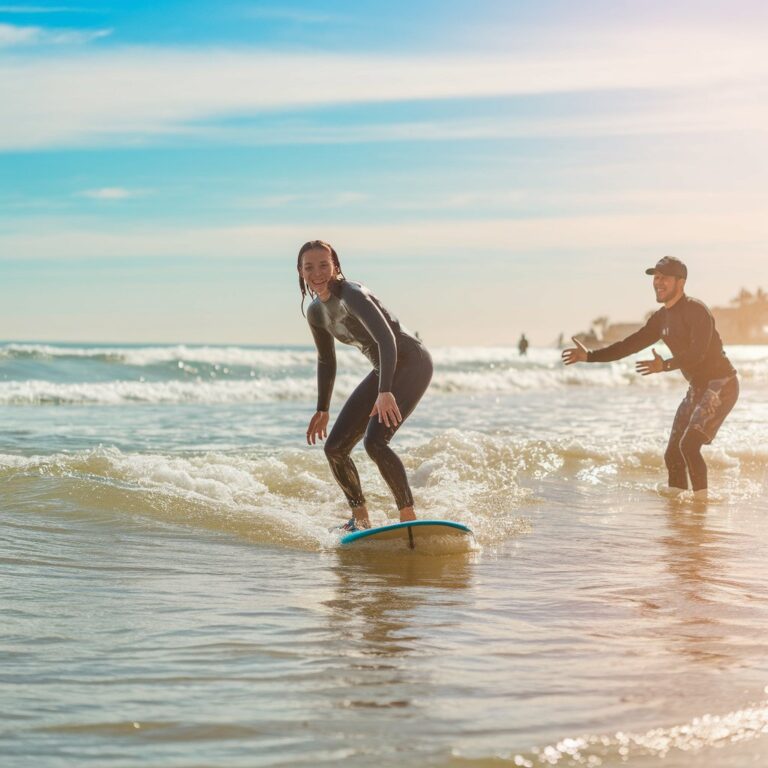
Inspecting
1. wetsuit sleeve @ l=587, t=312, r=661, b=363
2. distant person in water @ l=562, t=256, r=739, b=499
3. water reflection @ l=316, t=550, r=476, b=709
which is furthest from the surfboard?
distant person in water @ l=562, t=256, r=739, b=499

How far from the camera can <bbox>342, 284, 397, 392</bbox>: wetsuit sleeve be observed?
22.1 feet

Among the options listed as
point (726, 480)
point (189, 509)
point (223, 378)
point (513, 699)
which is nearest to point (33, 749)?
point (513, 699)

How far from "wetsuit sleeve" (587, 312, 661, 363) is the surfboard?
2.37 m

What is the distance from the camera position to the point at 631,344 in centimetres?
928

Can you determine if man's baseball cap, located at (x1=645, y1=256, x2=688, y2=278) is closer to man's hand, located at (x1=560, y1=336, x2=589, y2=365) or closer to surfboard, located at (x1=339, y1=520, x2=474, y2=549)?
man's hand, located at (x1=560, y1=336, x2=589, y2=365)

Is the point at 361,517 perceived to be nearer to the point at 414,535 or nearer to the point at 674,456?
the point at 414,535

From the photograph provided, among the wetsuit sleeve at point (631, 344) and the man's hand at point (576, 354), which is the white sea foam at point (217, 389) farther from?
the man's hand at point (576, 354)

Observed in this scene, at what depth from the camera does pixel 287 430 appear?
18.0 meters

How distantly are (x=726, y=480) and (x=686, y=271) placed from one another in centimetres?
323

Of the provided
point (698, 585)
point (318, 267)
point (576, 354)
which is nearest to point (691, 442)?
point (576, 354)

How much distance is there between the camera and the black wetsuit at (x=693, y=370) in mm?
9320

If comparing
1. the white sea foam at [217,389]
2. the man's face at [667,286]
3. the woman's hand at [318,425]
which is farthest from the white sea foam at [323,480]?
the white sea foam at [217,389]

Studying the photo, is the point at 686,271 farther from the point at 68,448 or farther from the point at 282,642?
the point at 68,448

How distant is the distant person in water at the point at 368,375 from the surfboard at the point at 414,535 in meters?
0.24
